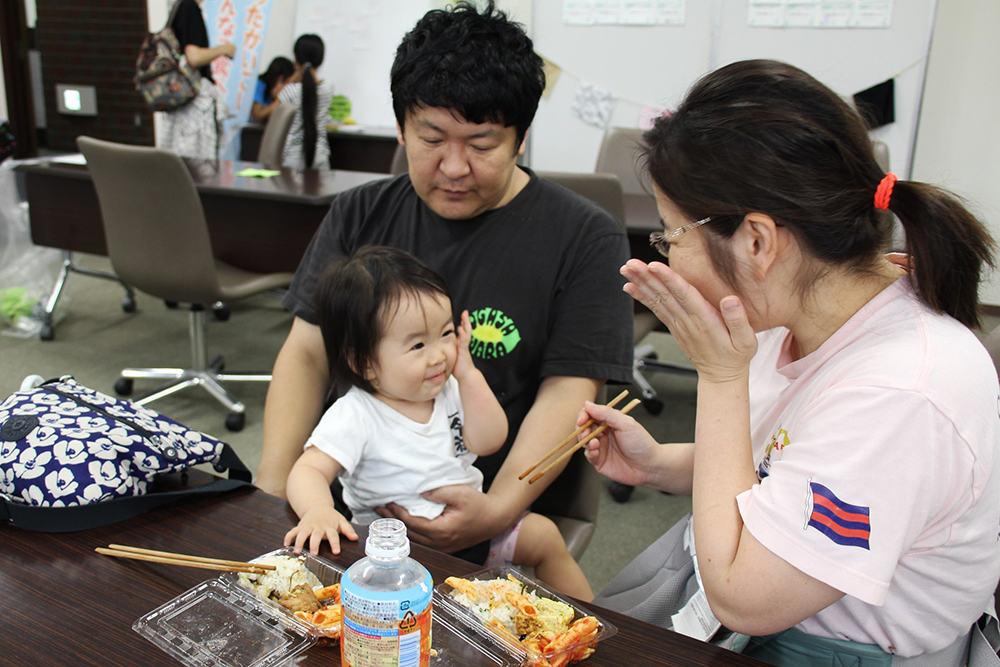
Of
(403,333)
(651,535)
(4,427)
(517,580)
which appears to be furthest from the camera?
(651,535)

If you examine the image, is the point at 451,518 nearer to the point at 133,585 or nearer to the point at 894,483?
the point at 133,585

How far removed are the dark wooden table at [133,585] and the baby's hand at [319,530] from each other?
0.06 ft

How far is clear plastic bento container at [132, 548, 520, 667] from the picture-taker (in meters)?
0.76

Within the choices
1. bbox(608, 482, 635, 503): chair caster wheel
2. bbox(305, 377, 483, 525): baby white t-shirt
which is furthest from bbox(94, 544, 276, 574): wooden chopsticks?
bbox(608, 482, 635, 503): chair caster wheel

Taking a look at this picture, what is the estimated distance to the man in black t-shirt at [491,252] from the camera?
1340 mm

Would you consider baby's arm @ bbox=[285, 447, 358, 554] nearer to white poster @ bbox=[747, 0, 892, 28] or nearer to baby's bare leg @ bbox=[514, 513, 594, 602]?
baby's bare leg @ bbox=[514, 513, 594, 602]

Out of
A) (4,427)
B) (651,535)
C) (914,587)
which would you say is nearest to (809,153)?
(914,587)

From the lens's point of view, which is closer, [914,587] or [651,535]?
[914,587]

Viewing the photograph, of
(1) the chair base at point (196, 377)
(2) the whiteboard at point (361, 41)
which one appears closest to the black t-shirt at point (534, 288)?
(1) the chair base at point (196, 377)

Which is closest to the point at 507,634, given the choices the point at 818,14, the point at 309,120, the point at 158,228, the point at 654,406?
the point at 158,228

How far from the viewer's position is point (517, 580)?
90 cm

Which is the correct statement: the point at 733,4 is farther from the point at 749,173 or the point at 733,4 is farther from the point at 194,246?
the point at 749,173

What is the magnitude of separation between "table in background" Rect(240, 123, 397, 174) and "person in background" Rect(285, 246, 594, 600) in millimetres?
4683

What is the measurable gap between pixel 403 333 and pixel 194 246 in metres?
1.83
